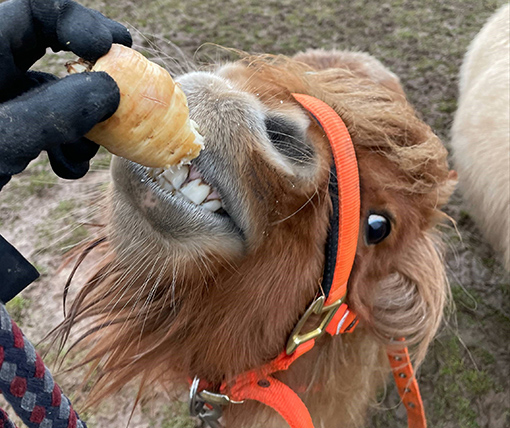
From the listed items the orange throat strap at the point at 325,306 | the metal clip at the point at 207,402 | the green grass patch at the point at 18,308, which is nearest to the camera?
the orange throat strap at the point at 325,306

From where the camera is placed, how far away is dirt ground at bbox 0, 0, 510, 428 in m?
2.59

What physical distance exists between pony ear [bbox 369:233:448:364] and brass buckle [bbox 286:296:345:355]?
384 mm

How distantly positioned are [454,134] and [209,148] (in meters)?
3.04

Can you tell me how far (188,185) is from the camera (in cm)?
117

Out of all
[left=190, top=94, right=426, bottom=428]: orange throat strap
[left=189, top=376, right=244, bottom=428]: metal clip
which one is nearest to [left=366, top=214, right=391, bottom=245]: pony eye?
[left=190, top=94, right=426, bottom=428]: orange throat strap

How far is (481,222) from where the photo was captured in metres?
3.24

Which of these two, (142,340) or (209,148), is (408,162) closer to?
(209,148)

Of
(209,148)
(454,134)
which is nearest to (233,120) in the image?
(209,148)

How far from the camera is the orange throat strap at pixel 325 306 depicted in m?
1.39

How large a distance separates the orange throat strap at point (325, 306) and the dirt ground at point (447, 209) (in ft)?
2.24

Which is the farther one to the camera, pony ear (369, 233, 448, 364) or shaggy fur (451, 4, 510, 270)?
shaggy fur (451, 4, 510, 270)

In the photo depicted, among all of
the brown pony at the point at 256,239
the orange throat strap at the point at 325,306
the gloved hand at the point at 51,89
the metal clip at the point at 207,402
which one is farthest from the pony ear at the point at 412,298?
the gloved hand at the point at 51,89

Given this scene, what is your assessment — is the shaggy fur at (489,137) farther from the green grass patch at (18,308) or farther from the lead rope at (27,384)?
the green grass patch at (18,308)

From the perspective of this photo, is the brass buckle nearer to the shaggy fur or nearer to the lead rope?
the lead rope
